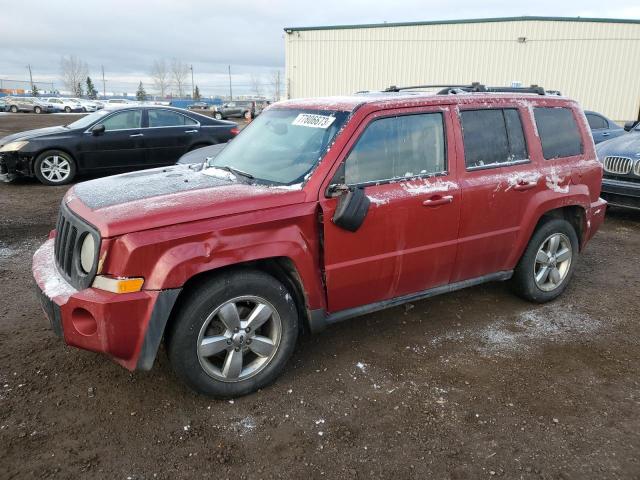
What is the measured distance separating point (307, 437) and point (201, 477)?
60cm

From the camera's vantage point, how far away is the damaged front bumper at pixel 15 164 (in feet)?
29.0

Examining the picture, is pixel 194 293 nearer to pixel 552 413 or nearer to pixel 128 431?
pixel 128 431

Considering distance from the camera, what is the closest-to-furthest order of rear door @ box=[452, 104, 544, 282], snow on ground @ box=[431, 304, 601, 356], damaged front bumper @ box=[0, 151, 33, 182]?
rear door @ box=[452, 104, 544, 282] < snow on ground @ box=[431, 304, 601, 356] < damaged front bumper @ box=[0, 151, 33, 182]

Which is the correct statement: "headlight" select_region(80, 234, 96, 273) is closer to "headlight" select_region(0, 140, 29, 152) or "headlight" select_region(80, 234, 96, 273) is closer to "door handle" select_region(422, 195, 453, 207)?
"door handle" select_region(422, 195, 453, 207)

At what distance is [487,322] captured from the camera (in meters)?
4.15

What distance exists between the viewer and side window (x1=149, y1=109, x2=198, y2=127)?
9.75 meters

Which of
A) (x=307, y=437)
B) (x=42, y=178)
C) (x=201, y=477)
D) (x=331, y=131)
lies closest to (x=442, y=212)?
(x=331, y=131)

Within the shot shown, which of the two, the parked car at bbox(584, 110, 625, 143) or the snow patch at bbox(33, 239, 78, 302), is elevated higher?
the parked car at bbox(584, 110, 625, 143)

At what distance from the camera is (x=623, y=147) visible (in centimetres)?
757

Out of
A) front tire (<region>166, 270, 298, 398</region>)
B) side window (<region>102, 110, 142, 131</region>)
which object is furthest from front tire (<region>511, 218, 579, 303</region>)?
side window (<region>102, 110, 142, 131</region>)

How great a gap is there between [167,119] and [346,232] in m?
7.90

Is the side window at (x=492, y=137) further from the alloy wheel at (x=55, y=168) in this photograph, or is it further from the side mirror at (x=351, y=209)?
the alloy wheel at (x=55, y=168)

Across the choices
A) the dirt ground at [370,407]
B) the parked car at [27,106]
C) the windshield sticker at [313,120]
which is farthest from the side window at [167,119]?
the parked car at [27,106]

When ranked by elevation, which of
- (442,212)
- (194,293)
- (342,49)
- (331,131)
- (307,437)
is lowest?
(307,437)
